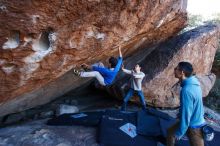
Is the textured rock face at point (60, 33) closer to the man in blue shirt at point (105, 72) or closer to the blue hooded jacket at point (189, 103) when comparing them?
the man in blue shirt at point (105, 72)

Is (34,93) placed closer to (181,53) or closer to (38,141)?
(38,141)

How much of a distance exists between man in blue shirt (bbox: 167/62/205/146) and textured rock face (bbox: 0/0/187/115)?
5.75 feet

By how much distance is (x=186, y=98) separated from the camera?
4871 mm

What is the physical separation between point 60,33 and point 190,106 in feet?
7.86

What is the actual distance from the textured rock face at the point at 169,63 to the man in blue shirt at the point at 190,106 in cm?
349

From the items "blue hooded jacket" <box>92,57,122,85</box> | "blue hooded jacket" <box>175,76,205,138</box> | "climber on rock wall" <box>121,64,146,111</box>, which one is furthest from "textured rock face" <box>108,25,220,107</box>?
"blue hooded jacket" <box>175,76,205,138</box>

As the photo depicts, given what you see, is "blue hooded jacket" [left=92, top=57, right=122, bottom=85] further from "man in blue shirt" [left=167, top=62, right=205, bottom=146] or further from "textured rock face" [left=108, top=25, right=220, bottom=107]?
"man in blue shirt" [left=167, top=62, right=205, bottom=146]

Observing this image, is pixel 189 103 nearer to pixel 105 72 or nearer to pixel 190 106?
pixel 190 106

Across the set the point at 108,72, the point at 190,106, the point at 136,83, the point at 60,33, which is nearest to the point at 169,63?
the point at 136,83

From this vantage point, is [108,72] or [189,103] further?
[108,72]

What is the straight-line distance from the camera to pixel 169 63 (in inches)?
348

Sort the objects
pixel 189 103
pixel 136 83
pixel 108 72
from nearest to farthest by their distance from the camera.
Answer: pixel 189 103, pixel 108 72, pixel 136 83

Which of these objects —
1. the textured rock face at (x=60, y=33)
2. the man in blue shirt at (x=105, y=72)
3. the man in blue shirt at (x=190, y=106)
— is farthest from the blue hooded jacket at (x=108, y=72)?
the man in blue shirt at (x=190, y=106)

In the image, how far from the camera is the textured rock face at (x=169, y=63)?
8844 mm
